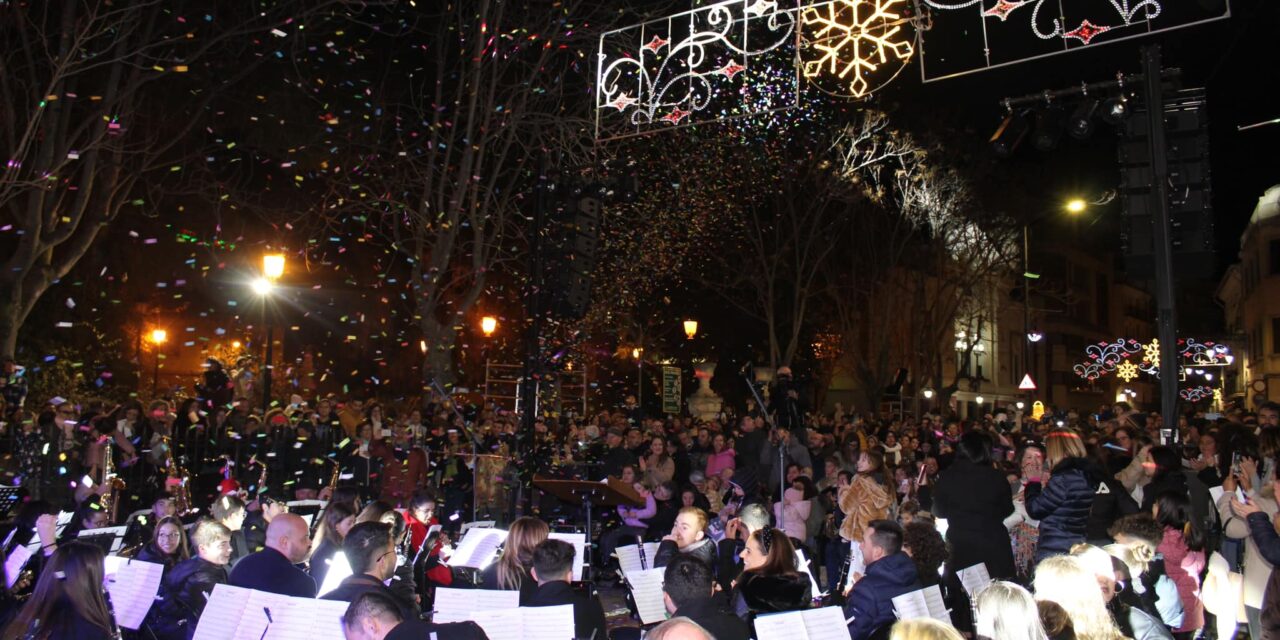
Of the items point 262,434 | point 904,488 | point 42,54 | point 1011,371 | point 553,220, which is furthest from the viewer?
point 1011,371

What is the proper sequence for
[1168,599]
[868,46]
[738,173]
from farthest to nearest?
[738,173] < [868,46] < [1168,599]

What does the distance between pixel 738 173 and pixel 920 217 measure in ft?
20.0

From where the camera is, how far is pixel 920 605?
527 cm

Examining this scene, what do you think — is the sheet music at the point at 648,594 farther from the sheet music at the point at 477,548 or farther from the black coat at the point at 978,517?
the black coat at the point at 978,517

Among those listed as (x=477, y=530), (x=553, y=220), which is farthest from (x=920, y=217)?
(x=477, y=530)

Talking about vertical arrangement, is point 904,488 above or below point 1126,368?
below

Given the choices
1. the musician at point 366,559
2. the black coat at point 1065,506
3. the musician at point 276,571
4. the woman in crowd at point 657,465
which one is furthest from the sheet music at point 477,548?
the woman in crowd at point 657,465

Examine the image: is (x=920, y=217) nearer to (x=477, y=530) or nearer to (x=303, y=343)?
(x=303, y=343)

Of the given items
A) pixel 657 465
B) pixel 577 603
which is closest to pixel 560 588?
pixel 577 603

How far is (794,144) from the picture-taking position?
27781 millimetres

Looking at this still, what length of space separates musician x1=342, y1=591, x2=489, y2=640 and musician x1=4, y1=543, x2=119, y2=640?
4.40ft

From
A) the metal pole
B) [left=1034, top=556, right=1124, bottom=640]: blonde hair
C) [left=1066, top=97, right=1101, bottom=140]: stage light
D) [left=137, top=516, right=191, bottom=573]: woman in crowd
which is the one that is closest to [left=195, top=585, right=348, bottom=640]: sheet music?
[left=137, top=516, right=191, bottom=573]: woman in crowd

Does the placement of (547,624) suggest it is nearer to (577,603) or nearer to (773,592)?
(577,603)

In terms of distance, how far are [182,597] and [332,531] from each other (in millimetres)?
1001
